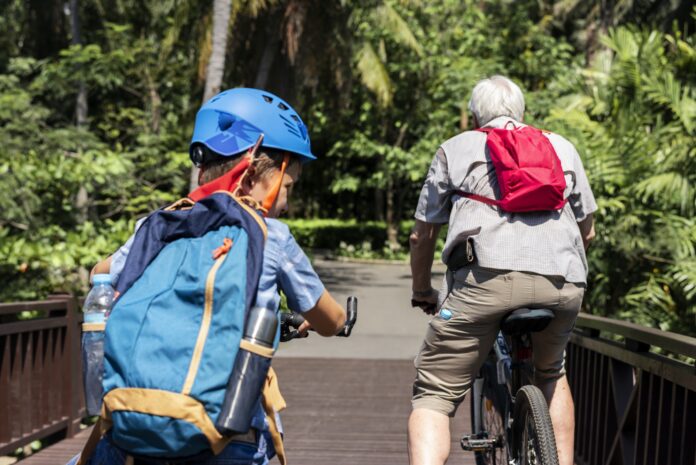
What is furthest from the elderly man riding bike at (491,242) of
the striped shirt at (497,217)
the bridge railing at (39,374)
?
the bridge railing at (39,374)

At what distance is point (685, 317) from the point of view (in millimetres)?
10789

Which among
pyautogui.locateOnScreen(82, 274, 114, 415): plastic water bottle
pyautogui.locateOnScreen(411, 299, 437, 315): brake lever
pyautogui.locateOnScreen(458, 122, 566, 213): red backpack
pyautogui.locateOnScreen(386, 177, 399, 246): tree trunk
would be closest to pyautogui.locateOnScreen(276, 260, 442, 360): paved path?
pyautogui.locateOnScreen(386, 177, 399, 246): tree trunk

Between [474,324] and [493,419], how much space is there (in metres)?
1.01

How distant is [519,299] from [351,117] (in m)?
28.6

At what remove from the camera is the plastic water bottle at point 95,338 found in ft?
6.84

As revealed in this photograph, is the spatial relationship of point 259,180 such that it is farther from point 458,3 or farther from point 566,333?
point 458,3

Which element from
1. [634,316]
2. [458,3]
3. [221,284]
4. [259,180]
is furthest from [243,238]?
[458,3]

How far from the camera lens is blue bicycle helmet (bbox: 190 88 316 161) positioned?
7.78 ft

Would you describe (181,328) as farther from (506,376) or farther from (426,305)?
(506,376)

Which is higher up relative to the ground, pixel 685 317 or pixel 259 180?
pixel 259 180

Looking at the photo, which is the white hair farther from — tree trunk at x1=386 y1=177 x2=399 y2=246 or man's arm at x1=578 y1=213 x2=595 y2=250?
tree trunk at x1=386 y1=177 x2=399 y2=246

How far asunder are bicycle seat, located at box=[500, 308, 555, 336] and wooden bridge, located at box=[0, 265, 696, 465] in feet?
1.53

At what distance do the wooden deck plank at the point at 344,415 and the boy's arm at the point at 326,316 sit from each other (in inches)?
155

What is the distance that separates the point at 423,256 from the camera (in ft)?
13.4
